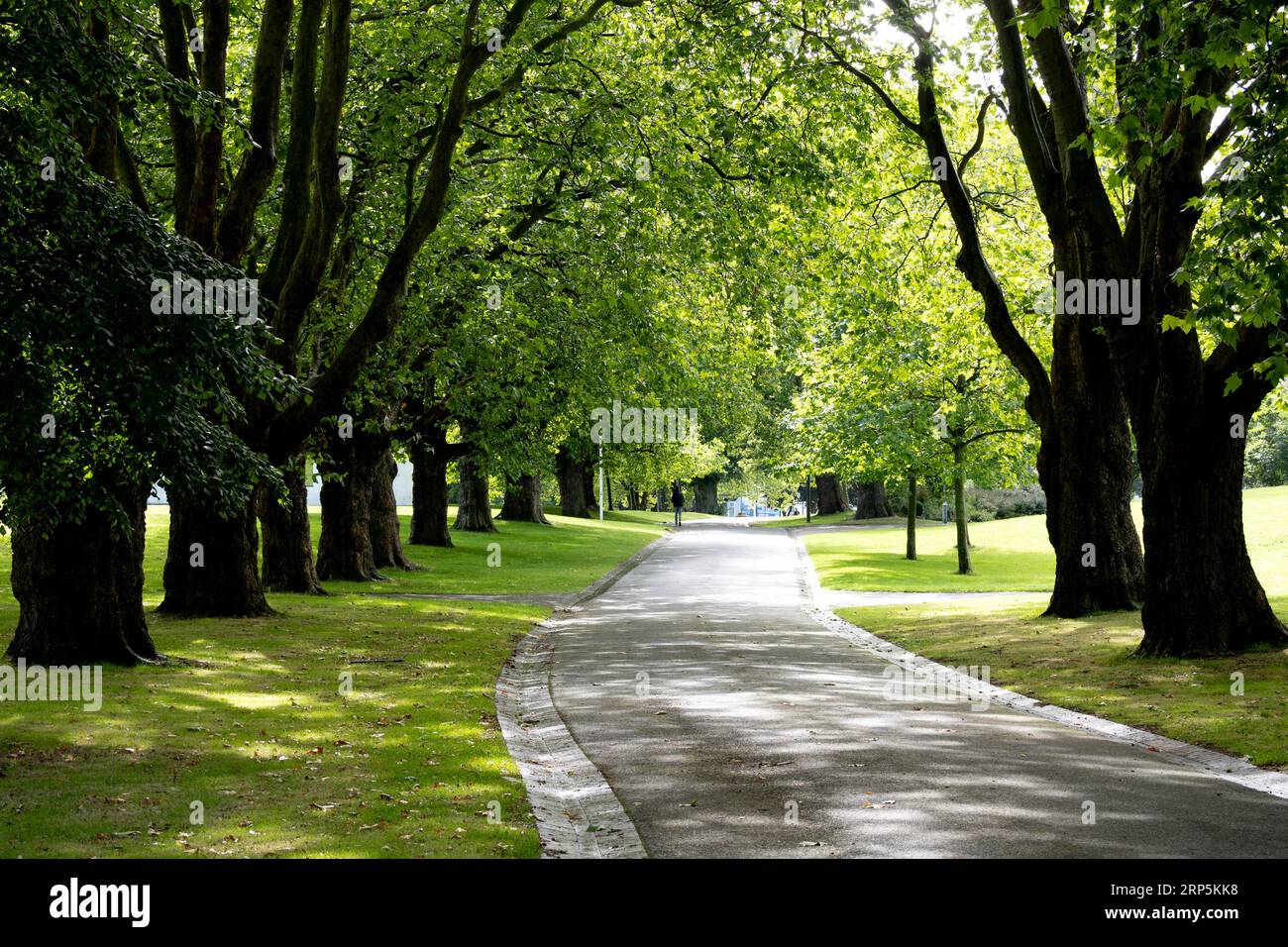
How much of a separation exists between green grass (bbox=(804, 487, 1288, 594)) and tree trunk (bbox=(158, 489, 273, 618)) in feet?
47.2

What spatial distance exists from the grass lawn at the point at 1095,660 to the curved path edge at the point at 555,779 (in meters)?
5.17

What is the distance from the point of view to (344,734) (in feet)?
33.6

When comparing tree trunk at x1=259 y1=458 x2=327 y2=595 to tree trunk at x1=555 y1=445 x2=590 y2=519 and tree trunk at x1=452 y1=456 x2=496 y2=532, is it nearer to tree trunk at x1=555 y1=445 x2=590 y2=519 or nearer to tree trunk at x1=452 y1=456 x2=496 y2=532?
tree trunk at x1=452 y1=456 x2=496 y2=532

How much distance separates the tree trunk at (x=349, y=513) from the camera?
2666 centimetres

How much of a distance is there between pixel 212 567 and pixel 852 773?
506 inches

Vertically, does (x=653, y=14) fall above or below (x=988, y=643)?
above

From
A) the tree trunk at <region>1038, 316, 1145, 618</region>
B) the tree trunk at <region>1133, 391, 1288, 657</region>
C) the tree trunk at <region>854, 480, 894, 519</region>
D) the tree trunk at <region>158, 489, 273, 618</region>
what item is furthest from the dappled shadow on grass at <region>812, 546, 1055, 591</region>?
the tree trunk at <region>854, 480, 894, 519</region>

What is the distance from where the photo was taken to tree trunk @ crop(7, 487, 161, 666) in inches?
507

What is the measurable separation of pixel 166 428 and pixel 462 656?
7978mm

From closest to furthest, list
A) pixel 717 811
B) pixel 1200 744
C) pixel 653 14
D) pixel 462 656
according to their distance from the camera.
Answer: pixel 717 811 → pixel 1200 744 → pixel 462 656 → pixel 653 14

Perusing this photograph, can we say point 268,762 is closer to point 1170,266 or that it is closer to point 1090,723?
point 1090,723

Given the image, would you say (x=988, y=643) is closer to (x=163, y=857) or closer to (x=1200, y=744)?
(x=1200, y=744)

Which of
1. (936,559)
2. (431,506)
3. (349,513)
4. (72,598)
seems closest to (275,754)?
(72,598)

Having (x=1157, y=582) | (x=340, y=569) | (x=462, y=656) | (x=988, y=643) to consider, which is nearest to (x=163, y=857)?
(x=462, y=656)
